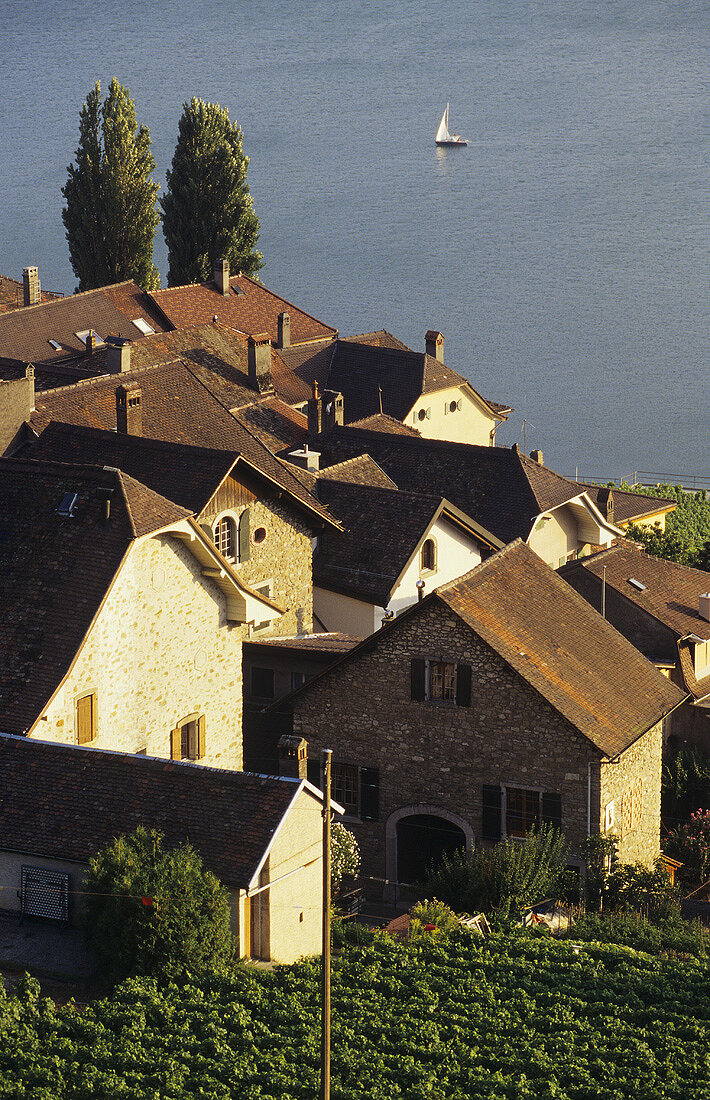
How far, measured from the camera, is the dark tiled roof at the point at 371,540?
142 feet

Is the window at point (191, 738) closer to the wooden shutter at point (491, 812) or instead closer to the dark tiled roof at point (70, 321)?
the wooden shutter at point (491, 812)

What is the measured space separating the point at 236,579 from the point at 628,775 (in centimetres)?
921

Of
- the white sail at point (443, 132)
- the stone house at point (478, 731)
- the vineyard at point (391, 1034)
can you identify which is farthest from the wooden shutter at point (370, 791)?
the white sail at point (443, 132)

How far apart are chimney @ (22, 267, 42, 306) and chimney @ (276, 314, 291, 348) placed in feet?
35.2

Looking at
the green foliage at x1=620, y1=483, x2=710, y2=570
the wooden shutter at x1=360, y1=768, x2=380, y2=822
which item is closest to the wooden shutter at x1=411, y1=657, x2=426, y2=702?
the wooden shutter at x1=360, y1=768, x2=380, y2=822

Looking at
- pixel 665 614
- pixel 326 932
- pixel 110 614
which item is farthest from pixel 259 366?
pixel 326 932

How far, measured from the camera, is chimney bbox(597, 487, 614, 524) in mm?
63312

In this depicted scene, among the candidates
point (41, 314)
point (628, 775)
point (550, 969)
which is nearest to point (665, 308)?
point (41, 314)

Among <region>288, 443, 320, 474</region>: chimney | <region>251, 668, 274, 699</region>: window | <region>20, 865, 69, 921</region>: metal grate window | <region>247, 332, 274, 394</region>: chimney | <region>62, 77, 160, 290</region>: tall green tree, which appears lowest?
<region>20, 865, 69, 921</region>: metal grate window

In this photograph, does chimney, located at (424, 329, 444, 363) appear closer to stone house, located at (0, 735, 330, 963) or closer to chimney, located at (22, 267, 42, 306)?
chimney, located at (22, 267, 42, 306)

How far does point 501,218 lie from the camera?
482ft

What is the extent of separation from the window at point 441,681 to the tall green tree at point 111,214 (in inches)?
2096

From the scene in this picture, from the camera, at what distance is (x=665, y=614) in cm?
4497

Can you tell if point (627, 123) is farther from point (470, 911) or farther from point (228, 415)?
point (470, 911)
